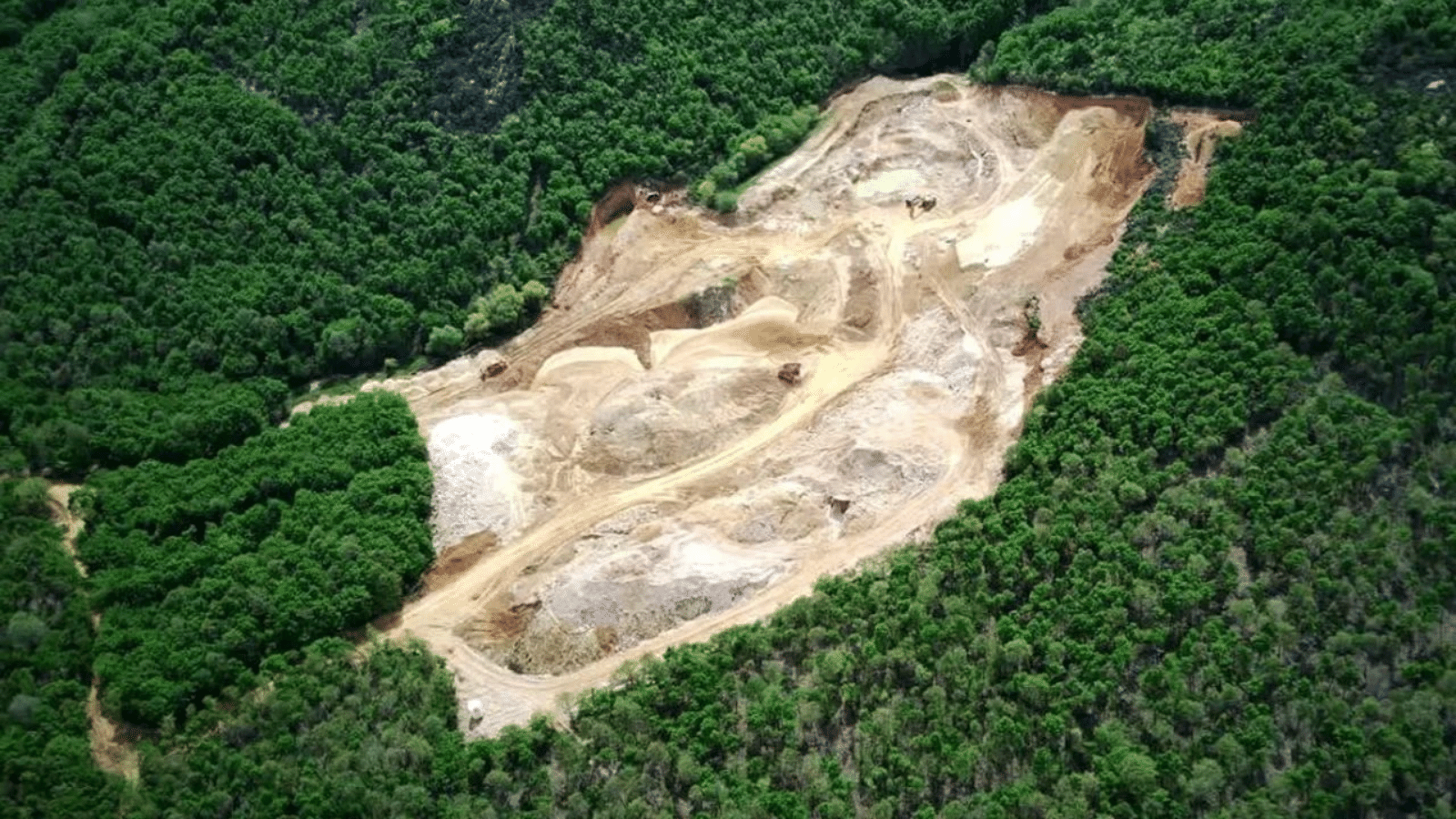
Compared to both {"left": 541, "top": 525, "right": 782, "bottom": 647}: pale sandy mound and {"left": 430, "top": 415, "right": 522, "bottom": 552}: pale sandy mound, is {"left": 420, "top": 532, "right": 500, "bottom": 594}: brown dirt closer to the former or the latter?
{"left": 430, "top": 415, "right": 522, "bottom": 552}: pale sandy mound

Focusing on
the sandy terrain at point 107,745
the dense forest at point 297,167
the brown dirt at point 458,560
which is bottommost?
the sandy terrain at point 107,745

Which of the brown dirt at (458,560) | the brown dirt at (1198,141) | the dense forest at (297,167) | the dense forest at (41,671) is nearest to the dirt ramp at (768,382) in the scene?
the brown dirt at (458,560)

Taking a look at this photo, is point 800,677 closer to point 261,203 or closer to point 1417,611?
point 1417,611

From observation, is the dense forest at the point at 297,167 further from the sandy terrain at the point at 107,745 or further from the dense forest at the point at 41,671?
the sandy terrain at the point at 107,745

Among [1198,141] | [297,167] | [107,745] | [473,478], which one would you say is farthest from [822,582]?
[297,167]

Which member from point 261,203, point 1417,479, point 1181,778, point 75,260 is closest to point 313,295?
point 261,203

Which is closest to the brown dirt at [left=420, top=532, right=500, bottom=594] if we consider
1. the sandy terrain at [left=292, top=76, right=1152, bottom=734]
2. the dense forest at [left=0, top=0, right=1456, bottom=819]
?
the sandy terrain at [left=292, top=76, right=1152, bottom=734]
